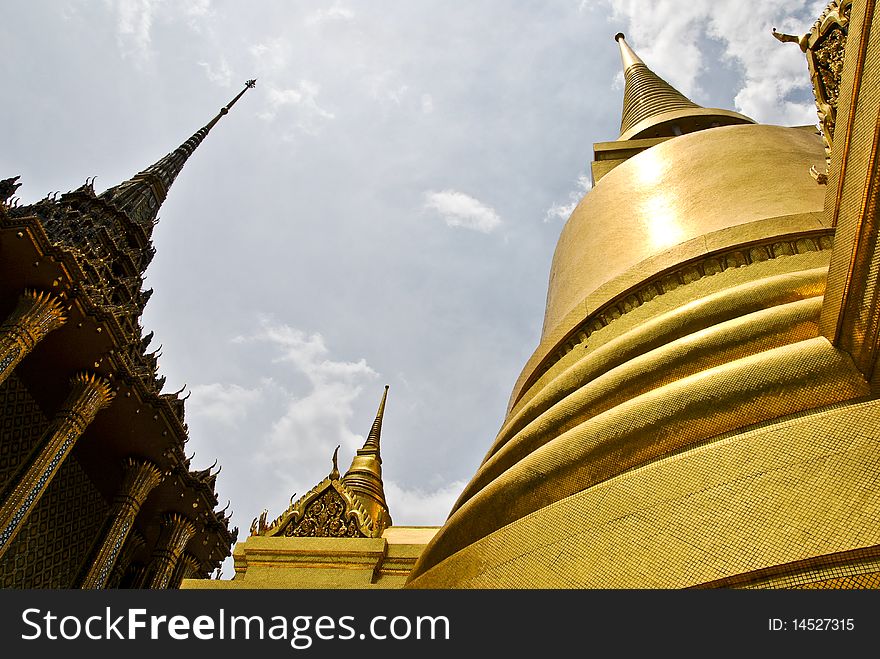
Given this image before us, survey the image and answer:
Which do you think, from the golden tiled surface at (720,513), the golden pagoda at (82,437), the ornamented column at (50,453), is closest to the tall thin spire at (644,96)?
the golden tiled surface at (720,513)

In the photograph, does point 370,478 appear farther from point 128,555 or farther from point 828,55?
point 128,555

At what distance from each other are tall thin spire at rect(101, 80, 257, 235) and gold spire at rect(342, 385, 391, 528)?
1199cm

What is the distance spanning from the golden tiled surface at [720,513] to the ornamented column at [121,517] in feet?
33.3

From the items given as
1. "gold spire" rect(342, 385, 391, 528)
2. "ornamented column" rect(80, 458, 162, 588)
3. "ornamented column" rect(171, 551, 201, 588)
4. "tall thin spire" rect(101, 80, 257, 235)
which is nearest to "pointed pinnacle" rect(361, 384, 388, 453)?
"gold spire" rect(342, 385, 391, 528)

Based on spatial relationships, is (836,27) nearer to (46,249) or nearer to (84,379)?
(46,249)

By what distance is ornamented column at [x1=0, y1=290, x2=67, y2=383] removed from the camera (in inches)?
354

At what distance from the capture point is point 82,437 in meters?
11.9

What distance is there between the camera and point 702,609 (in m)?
1.62

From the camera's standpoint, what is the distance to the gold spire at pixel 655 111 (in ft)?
22.6

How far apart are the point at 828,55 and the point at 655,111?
5198 mm

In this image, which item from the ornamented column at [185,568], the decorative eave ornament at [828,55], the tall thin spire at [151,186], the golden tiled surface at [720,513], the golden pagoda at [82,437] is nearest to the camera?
the golden tiled surface at [720,513]

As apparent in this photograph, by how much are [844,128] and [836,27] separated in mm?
674

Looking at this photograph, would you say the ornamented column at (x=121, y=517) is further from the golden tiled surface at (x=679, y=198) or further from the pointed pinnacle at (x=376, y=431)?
the golden tiled surface at (x=679, y=198)

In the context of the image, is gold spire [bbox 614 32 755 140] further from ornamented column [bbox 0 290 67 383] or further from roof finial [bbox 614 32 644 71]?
ornamented column [bbox 0 290 67 383]
